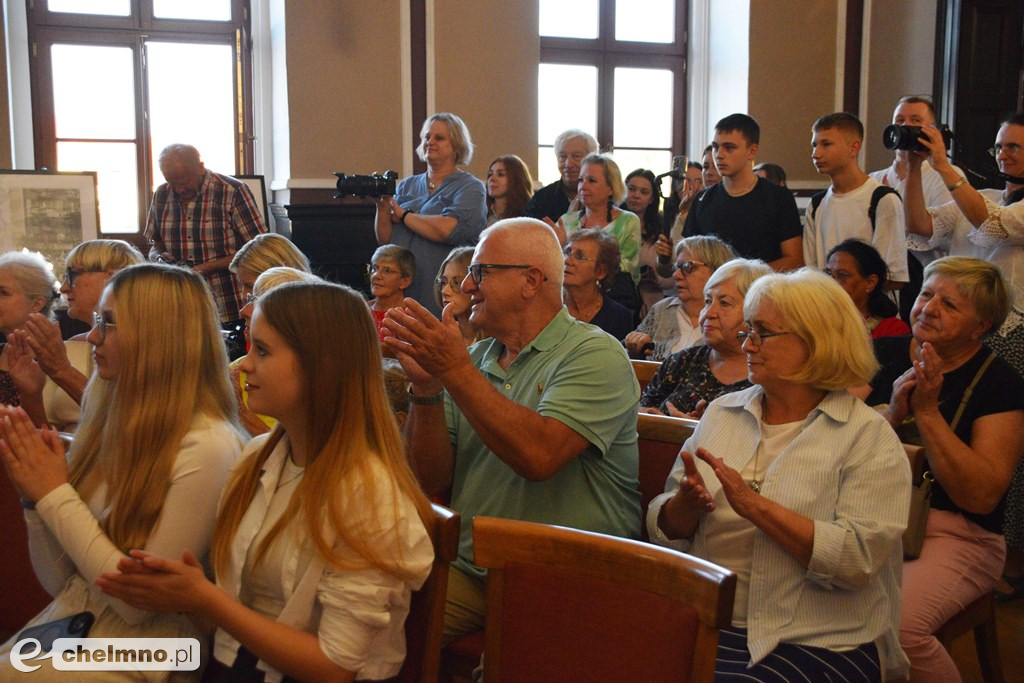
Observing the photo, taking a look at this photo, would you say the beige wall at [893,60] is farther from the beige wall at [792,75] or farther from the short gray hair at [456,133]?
the short gray hair at [456,133]

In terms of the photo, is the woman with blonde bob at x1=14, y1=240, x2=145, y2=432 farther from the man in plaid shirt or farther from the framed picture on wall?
the framed picture on wall

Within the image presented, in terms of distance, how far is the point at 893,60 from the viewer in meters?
6.75

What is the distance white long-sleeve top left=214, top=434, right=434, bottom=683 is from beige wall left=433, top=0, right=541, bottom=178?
485 centimetres

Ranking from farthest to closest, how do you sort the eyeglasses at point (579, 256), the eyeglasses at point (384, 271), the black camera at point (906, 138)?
the eyeglasses at point (384, 271) → the eyeglasses at point (579, 256) → the black camera at point (906, 138)

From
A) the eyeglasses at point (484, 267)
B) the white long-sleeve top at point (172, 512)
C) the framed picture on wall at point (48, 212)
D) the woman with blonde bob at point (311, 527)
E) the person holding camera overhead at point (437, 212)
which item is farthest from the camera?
the framed picture on wall at point (48, 212)

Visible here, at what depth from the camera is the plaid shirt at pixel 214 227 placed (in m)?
5.04

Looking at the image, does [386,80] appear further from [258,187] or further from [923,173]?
[923,173]

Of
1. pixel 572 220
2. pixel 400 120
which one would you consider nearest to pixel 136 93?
pixel 400 120

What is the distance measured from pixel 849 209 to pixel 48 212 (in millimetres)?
3911

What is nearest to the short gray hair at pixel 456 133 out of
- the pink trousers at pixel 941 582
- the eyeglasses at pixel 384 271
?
the eyeglasses at pixel 384 271

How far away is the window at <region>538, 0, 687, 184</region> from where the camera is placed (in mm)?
6949

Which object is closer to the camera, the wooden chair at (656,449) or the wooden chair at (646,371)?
the wooden chair at (656,449)

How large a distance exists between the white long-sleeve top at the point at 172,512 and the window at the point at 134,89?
4.80 meters

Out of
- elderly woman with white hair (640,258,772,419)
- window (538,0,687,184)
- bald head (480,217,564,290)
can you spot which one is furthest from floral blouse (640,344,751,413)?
window (538,0,687,184)
